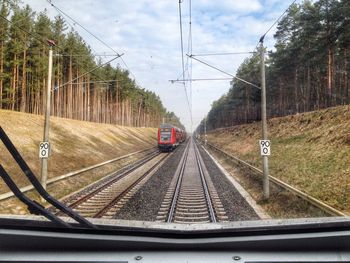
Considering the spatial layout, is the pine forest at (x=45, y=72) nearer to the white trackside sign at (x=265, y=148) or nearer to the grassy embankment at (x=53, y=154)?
A: the grassy embankment at (x=53, y=154)

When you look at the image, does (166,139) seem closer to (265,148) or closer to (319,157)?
(319,157)

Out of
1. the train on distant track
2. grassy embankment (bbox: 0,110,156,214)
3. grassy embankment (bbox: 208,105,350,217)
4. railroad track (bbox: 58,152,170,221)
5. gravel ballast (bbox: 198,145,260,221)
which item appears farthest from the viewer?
the train on distant track

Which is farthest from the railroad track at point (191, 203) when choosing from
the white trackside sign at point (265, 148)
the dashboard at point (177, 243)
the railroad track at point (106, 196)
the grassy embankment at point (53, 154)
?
the dashboard at point (177, 243)

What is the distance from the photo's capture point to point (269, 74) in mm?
63875

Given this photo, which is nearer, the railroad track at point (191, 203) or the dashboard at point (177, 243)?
the dashboard at point (177, 243)

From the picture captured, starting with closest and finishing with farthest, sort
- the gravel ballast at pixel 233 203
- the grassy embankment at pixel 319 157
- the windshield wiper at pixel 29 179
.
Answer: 1. the windshield wiper at pixel 29 179
2. the gravel ballast at pixel 233 203
3. the grassy embankment at pixel 319 157

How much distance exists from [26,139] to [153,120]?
5544 inches

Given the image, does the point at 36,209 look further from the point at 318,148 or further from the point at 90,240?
the point at 318,148

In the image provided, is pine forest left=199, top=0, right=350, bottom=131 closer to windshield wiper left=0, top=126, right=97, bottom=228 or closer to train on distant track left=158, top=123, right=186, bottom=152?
train on distant track left=158, top=123, right=186, bottom=152

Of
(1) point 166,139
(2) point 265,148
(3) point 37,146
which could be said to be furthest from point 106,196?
(1) point 166,139

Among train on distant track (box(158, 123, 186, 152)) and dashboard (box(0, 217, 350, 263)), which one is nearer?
dashboard (box(0, 217, 350, 263))

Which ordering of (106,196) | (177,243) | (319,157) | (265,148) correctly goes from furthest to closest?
(319,157) < (106,196) < (265,148) < (177,243)

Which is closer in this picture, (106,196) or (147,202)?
(147,202)

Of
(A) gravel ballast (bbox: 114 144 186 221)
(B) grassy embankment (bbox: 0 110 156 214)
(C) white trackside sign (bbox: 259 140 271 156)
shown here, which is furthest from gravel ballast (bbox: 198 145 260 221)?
(B) grassy embankment (bbox: 0 110 156 214)
